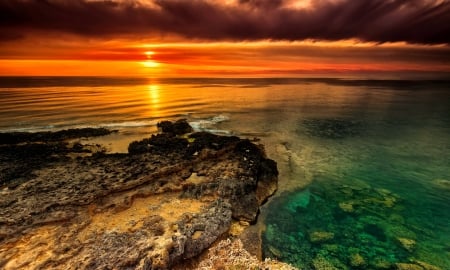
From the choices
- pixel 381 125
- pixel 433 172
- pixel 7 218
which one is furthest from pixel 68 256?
pixel 381 125

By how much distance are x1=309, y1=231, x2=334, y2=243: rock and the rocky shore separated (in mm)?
Result: 3073

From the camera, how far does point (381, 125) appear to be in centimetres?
3672

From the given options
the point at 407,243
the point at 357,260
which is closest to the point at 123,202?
the point at 357,260

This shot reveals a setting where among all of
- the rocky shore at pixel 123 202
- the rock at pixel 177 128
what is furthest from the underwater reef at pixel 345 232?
the rock at pixel 177 128

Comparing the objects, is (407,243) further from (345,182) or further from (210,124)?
(210,124)

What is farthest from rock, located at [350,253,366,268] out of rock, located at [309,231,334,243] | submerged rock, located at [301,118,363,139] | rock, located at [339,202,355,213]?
submerged rock, located at [301,118,363,139]

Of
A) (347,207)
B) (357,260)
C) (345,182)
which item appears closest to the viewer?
(357,260)

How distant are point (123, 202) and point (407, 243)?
13.5 meters

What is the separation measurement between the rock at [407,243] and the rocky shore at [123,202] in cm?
688

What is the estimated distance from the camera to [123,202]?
13031 mm

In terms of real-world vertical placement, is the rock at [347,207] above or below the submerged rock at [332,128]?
below

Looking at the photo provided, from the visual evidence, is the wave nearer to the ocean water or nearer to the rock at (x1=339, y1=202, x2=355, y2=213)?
the ocean water

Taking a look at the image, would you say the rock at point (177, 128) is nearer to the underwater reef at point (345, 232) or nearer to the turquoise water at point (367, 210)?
the turquoise water at point (367, 210)

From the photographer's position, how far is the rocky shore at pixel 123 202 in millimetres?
9742
